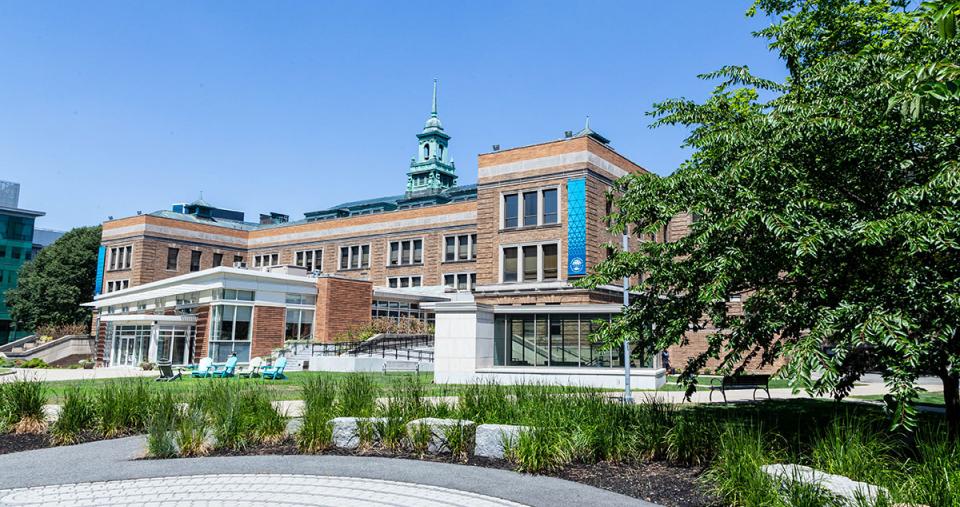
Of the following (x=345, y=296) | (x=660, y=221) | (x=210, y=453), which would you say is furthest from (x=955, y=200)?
(x=345, y=296)

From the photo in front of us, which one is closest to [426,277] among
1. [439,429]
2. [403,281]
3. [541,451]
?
[403,281]

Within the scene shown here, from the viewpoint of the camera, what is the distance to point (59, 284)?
62.8 metres

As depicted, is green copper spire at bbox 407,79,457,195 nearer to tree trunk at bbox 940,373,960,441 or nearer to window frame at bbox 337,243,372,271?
window frame at bbox 337,243,372,271

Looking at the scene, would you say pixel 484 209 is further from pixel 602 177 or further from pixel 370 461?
pixel 370 461

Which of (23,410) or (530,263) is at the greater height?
(530,263)

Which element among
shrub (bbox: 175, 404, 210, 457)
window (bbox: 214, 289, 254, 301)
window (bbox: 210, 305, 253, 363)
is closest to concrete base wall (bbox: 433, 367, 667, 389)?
shrub (bbox: 175, 404, 210, 457)

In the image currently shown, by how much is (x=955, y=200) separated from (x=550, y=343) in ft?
63.6

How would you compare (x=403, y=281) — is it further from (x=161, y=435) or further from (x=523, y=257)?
(x=161, y=435)

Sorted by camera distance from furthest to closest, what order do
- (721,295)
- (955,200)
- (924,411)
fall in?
(924,411), (721,295), (955,200)

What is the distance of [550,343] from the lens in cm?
2552

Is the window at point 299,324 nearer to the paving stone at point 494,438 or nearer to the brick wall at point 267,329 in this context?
the brick wall at point 267,329

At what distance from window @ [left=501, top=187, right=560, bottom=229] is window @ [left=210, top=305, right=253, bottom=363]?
16221 millimetres

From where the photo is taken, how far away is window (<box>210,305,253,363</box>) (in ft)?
123

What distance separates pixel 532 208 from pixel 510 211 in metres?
1.35
